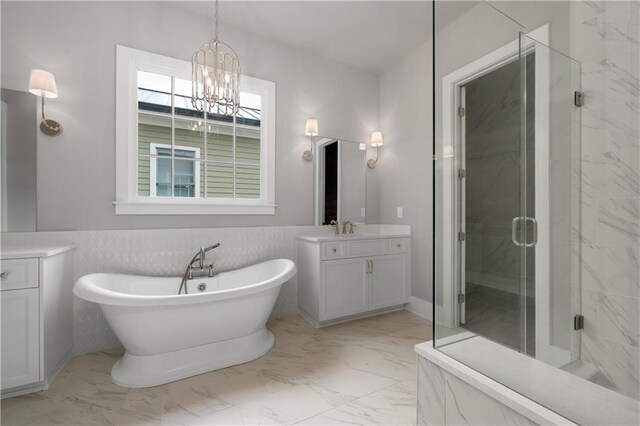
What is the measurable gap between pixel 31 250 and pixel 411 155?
3273mm

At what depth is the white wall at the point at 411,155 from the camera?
3012 mm

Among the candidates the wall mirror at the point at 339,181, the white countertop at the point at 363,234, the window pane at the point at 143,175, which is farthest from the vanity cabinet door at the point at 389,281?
the window pane at the point at 143,175

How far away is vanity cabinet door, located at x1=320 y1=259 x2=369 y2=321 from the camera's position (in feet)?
8.85

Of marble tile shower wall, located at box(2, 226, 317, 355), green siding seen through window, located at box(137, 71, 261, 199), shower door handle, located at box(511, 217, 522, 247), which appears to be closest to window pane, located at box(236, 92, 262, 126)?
green siding seen through window, located at box(137, 71, 261, 199)

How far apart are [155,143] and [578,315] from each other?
10.9ft

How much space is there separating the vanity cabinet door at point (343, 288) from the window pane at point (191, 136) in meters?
1.61

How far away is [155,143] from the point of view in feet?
8.54

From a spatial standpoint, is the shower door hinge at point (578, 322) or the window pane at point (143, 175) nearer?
the shower door hinge at point (578, 322)

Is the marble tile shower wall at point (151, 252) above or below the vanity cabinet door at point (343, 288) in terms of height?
above

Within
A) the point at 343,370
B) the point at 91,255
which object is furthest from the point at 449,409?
the point at 91,255

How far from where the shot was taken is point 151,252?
2.44 meters

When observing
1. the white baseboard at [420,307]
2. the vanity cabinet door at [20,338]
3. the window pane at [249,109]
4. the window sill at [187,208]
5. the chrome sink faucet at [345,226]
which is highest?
the window pane at [249,109]

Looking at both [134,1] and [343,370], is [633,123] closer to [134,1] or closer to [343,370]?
[343,370]

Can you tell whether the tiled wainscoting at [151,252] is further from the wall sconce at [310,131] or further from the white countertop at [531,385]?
the white countertop at [531,385]
